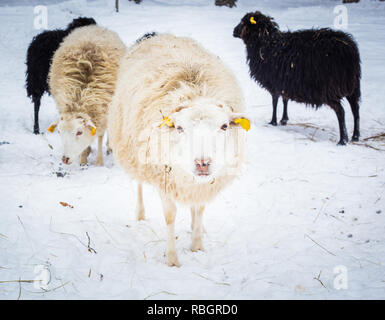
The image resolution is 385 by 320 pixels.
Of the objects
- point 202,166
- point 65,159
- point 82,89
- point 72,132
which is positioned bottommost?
point 65,159

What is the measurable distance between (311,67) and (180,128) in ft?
11.8

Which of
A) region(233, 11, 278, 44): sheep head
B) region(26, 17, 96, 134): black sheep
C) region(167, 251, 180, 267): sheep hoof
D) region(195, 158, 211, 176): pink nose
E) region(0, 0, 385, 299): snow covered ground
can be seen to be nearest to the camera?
region(195, 158, 211, 176): pink nose

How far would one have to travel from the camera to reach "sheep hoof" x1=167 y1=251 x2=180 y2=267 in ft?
8.13

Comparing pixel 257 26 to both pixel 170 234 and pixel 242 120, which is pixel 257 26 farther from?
pixel 170 234

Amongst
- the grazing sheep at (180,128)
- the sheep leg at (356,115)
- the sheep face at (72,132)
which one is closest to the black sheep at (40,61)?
the sheep face at (72,132)

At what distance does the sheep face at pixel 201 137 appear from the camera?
6.29ft

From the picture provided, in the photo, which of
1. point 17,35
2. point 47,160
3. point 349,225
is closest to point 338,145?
point 349,225

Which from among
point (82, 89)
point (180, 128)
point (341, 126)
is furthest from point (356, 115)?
point (82, 89)

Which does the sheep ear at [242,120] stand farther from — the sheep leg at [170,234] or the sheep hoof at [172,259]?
the sheep hoof at [172,259]

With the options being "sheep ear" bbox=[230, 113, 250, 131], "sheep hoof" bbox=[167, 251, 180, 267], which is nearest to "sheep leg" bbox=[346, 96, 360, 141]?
"sheep ear" bbox=[230, 113, 250, 131]

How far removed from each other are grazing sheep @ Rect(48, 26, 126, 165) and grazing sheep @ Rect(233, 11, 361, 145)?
2.70m

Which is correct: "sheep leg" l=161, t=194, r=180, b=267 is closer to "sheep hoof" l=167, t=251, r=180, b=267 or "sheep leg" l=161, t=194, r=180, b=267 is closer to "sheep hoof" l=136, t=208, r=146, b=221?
"sheep hoof" l=167, t=251, r=180, b=267

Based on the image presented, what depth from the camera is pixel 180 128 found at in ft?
6.79

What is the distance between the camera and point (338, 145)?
4.49 metres
